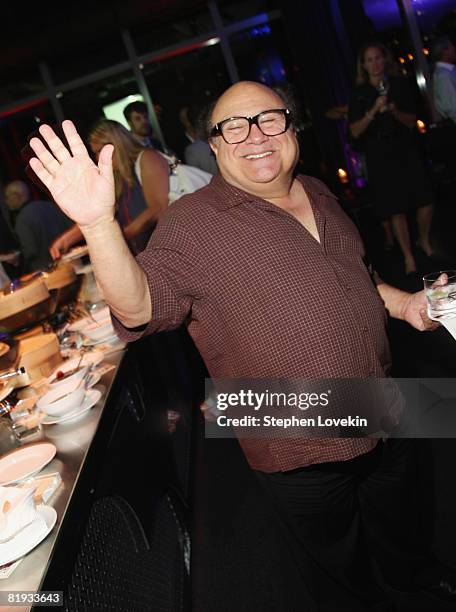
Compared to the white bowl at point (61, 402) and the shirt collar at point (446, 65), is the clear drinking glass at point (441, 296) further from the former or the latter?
the shirt collar at point (446, 65)

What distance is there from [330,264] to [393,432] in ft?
1.99

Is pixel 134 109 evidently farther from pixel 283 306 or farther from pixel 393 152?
pixel 283 306

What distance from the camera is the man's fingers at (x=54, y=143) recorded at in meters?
1.22

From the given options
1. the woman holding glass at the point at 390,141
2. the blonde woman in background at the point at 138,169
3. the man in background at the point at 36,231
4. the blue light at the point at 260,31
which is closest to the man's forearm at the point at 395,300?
the blonde woman in background at the point at 138,169

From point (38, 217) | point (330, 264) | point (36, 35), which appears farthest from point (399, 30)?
point (330, 264)

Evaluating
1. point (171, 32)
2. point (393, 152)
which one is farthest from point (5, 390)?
point (171, 32)

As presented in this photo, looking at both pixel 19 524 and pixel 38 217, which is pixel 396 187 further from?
pixel 19 524

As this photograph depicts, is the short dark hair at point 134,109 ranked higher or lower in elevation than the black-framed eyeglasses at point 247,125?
higher

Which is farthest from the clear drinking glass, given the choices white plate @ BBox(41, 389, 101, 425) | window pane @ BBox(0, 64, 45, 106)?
window pane @ BBox(0, 64, 45, 106)

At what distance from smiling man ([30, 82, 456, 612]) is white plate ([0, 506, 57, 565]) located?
1.54 feet

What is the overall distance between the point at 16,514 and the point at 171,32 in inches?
340

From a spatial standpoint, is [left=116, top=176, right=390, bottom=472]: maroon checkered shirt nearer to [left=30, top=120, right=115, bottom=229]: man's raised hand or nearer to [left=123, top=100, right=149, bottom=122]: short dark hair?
[left=30, top=120, right=115, bottom=229]: man's raised hand

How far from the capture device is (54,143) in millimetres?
1229

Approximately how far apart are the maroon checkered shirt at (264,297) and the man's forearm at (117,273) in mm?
76
